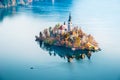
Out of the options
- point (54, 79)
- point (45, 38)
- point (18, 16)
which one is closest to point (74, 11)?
point (18, 16)

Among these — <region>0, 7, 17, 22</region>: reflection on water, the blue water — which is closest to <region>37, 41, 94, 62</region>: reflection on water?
the blue water

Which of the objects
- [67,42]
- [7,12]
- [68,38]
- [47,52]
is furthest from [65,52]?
[7,12]

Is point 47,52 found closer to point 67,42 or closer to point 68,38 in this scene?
point 67,42

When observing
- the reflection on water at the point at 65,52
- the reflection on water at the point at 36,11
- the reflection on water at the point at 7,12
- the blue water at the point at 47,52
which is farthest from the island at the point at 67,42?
the reflection on water at the point at 7,12

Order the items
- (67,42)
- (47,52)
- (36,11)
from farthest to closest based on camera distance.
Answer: (36,11)
(67,42)
(47,52)

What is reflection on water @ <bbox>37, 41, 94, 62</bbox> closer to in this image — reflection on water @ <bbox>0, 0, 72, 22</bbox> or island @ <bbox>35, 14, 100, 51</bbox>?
island @ <bbox>35, 14, 100, 51</bbox>

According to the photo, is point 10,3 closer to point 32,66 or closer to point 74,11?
point 74,11

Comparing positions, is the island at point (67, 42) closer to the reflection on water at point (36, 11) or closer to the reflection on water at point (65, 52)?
the reflection on water at point (65, 52)
